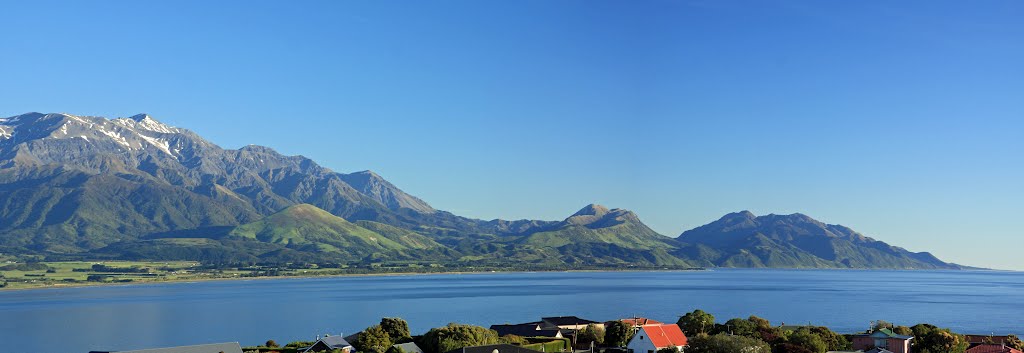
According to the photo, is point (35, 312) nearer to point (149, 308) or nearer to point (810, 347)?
point (149, 308)

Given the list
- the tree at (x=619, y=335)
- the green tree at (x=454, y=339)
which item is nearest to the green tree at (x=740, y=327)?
the tree at (x=619, y=335)

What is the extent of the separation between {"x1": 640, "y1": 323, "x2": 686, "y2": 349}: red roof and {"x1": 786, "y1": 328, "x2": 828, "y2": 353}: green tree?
29.4 feet

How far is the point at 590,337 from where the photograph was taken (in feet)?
291

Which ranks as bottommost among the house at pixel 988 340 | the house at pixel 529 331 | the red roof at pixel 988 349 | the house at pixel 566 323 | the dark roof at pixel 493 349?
the dark roof at pixel 493 349

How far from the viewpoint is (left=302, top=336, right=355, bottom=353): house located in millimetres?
75312

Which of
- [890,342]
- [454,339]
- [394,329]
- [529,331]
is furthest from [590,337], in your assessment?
[890,342]

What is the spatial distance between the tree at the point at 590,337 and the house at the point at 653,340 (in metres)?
9.85

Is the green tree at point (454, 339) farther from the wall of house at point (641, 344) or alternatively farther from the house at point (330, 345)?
the wall of house at point (641, 344)

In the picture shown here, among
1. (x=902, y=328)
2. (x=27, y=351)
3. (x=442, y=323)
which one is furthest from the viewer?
(x=442, y=323)

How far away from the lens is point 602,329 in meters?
90.8

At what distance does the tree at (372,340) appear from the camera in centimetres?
7862

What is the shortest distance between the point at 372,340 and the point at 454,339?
7.34 meters

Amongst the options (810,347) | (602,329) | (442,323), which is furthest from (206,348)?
(442,323)

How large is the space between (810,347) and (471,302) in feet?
415
